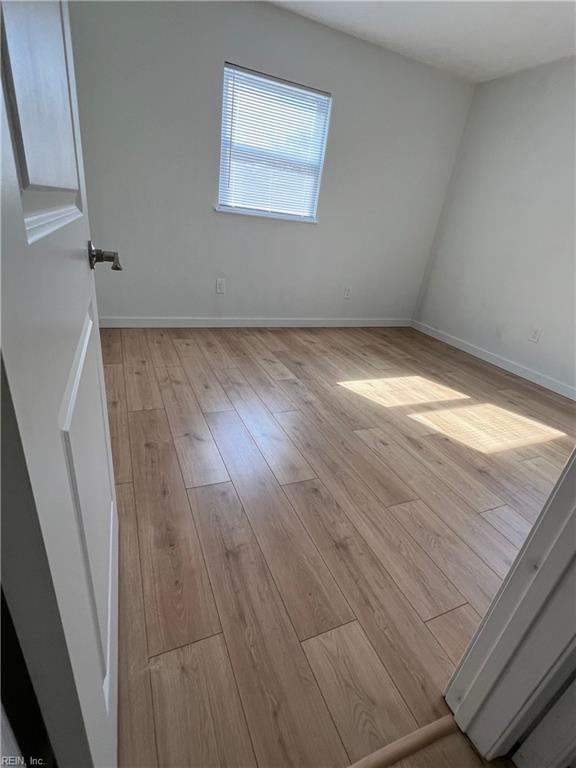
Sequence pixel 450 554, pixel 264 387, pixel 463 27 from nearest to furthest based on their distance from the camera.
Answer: pixel 450 554 → pixel 264 387 → pixel 463 27

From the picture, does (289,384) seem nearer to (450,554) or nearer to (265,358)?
(265,358)

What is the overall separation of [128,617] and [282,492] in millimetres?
672

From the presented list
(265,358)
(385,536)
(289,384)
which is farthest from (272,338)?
(385,536)

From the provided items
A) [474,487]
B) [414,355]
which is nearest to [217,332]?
[414,355]

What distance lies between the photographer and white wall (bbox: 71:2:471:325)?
233cm

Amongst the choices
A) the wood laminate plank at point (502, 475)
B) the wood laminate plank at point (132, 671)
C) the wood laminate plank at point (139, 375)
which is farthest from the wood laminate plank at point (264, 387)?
the wood laminate plank at point (132, 671)

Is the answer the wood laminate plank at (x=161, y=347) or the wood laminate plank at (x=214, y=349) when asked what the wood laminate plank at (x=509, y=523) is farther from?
the wood laminate plank at (x=161, y=347)

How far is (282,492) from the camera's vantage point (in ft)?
4.76

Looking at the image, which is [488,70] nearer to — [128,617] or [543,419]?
[543,419]

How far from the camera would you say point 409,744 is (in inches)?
30.0

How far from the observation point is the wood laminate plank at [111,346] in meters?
2.36

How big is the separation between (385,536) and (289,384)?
1.27m

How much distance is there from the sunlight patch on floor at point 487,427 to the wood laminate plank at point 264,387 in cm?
81

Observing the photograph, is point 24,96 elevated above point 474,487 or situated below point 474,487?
above
